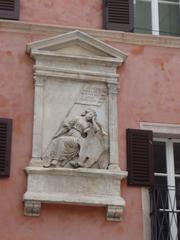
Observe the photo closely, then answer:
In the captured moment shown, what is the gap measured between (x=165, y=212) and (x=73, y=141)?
1.55 metres

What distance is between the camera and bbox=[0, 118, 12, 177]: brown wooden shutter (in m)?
9.98

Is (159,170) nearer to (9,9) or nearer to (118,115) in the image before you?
(118,115)

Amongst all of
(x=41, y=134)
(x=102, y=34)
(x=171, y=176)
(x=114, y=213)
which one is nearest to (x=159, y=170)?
(x=171, y=176)

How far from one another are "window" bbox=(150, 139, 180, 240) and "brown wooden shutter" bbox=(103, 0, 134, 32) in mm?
1808

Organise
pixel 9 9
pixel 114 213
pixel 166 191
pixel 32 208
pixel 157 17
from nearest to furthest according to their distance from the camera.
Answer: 1. pixel 32 208
2. pixel 114 213
3. pixel 166 191
4. pixel 9 9
5. pixel 157 17

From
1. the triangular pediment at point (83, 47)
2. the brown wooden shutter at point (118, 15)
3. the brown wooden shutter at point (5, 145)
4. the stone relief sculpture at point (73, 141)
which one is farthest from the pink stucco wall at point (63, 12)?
the brown wooden shutter at point (5, 145)

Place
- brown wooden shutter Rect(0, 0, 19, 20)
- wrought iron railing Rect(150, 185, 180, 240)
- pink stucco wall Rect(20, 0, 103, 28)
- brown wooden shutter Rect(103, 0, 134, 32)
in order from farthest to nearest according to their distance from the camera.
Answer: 1. brown wooden shutter Rect(103, 0, 134, 32)
2. pink stucco wall Rect(20, 0, 103, 28)
3. brown wooden shutter Rect(0, 0, 19, 20)
4. wrought iron railing Rect(150, 185, 180, 240)

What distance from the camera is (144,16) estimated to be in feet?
38.5

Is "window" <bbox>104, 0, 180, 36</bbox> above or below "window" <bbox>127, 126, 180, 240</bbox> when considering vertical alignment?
above

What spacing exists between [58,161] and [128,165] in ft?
3.21

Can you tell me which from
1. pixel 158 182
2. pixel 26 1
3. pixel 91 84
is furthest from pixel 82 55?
pixel 158 182

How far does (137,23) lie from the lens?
1166 centimetres

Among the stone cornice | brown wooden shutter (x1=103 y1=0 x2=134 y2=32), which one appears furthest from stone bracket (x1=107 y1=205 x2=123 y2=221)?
brown wooden shutter (x1=103 y1=0 x2=134 y2=32)

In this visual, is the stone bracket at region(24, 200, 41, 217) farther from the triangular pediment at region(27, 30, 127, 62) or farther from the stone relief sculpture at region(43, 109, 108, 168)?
the triangular pediment at region(27, 30, 127, 62)
